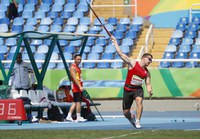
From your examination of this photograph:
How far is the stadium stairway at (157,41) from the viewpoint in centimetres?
4012

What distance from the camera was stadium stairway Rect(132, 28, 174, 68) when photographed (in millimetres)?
40125

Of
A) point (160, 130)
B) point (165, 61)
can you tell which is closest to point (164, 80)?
point (165, 61)

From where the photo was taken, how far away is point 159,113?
112 ft

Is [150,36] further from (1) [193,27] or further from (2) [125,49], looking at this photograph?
(1) [193,27]

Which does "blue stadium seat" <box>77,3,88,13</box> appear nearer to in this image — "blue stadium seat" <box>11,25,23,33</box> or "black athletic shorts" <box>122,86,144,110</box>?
"blue stadium seat" <box>11,25,23,33</box>

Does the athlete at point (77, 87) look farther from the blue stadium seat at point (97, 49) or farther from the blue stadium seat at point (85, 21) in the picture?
the blue stadium seat at point (85, 21)

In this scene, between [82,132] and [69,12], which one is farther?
[69,12]

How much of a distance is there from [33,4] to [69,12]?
2.18 m

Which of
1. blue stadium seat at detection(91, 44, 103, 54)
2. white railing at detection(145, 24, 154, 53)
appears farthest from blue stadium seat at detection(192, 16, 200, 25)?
blue stadium seat at detection(91, 44, 103, 54)

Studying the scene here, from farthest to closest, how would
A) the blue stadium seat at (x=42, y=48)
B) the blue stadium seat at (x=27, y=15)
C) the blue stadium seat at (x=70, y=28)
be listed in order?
1. the blue stadium seat at (x=27, y=15)
2. the blue stadium seat at (x=70, y=28)
3. the blue stadium seat at (x=42, y=48)

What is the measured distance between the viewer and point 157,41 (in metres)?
41.0

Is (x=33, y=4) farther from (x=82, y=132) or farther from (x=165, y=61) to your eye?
(x=82, y=132)

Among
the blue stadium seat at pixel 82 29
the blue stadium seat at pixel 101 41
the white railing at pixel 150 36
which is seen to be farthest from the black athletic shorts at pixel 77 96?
the blue stadium seat at pixel 82 29

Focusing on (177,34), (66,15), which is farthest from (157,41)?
(66,15)
